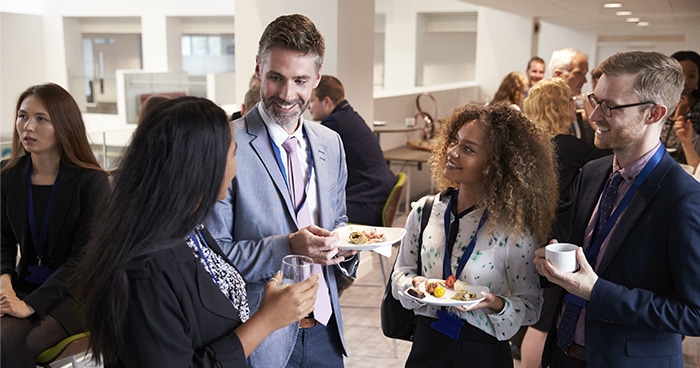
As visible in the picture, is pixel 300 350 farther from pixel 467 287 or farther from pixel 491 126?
pixel 491 126

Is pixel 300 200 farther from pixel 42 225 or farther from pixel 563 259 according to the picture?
pixel 42 225

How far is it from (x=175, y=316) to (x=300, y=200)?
2.60ft

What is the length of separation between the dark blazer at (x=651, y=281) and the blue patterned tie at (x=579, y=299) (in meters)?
0.07

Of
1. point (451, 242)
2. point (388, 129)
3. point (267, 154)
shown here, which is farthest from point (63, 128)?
point (388, 129)

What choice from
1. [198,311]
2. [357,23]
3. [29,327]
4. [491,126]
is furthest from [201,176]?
[357,23]

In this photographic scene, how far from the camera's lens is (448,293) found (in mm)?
1905

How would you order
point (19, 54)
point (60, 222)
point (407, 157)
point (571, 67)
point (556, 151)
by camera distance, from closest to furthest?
point (60, 222), point (556, 151), point (571, 67), point (407, 157), point (19, 54)

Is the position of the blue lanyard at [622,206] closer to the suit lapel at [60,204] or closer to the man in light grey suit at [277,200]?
the man in light grey suit at [277,200]

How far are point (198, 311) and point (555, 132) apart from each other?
8.67 feet

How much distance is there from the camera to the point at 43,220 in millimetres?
2600

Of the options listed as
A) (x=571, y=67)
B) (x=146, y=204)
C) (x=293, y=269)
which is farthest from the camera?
(x=571, y=67)

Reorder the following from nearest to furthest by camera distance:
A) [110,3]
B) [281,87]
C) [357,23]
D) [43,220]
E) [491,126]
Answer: [281,87] < [491,126] < [43,220] < [357,23] < [110,3]

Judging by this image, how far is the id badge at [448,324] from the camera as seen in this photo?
196 centimetres

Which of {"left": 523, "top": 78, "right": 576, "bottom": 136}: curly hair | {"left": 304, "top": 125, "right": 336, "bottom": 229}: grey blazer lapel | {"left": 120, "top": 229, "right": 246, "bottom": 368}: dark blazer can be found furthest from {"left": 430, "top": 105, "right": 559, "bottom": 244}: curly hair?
{"left": 523, "top": 78, "right": 576, "bottom": 136}: curly hair
